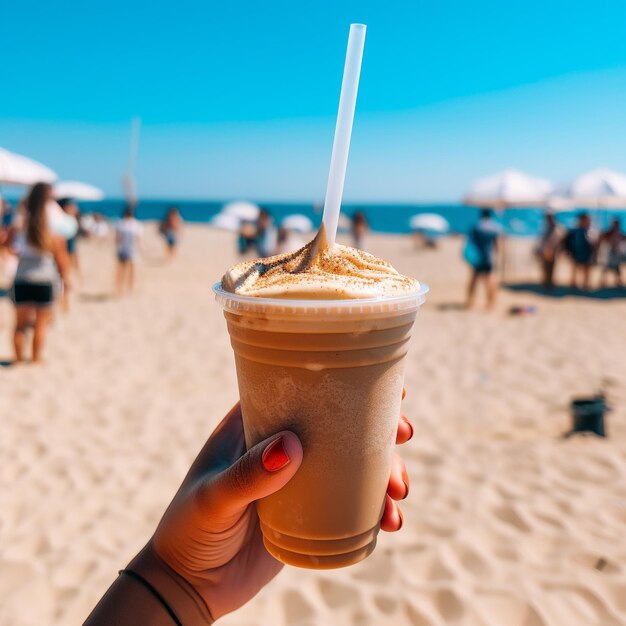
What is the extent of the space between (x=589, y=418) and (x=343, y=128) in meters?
3.59

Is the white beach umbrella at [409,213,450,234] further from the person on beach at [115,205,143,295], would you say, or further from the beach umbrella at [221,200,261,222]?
the person on beach at [115,205,143,295]

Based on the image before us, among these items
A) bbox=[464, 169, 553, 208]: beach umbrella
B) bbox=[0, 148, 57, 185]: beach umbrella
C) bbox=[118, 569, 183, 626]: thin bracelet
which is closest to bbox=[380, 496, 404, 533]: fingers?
bbox=[118, 569, 183, 626]: thin bracelet

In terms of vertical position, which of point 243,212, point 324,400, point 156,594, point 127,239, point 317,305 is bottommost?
point 243,212

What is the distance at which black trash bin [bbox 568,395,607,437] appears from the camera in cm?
403

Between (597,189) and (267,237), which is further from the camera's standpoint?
(597,189)

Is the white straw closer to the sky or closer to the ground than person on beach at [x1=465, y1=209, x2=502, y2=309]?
closer to the sky

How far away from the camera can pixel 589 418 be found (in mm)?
4055

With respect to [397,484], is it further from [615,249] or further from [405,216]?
[405,216]

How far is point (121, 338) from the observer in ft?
22.6

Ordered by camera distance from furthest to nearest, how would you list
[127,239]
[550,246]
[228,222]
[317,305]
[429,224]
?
[429,224] < [228,222] < [550,246] < [127,239] < [317,305]

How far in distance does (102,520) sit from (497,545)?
2108mm

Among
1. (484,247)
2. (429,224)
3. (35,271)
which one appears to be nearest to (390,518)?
(35,271)

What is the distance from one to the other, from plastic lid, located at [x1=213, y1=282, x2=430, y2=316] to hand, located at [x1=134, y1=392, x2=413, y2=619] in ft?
0.91

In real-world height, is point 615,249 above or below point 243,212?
above
